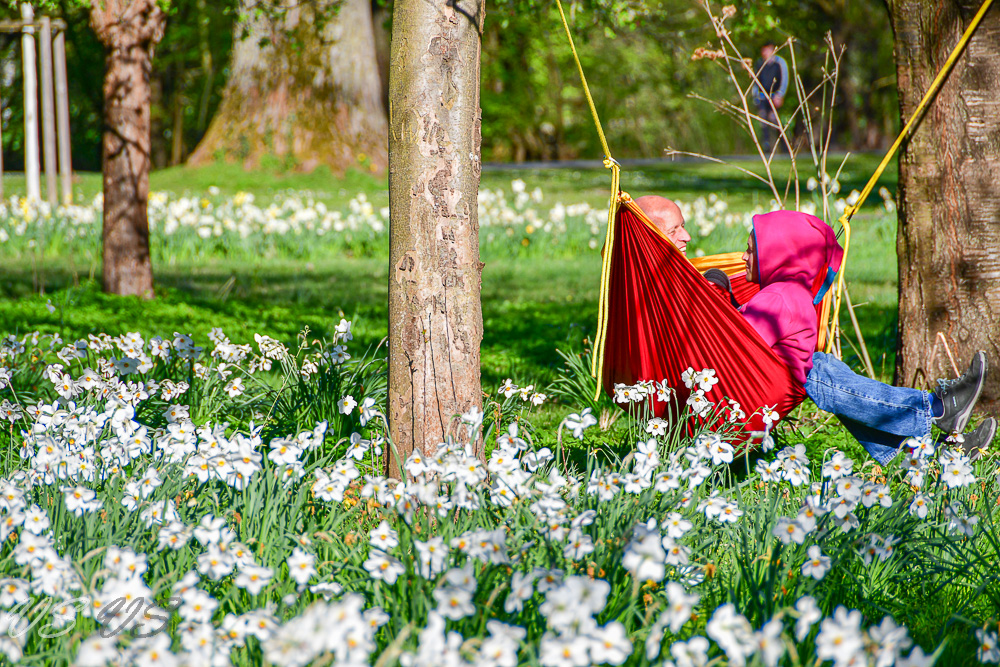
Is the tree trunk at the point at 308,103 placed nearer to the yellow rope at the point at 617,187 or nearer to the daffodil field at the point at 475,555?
the yellow rope at the point at 617,187

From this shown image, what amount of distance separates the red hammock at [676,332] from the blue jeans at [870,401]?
76 millimetres

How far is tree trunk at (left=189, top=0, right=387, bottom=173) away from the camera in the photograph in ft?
46.1

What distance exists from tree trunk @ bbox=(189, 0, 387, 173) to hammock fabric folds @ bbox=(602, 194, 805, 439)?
11.7 metres

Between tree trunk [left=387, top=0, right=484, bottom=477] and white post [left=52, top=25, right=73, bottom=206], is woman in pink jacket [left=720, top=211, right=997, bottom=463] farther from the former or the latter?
white post [left=52, top=25, right=73, bottom=206]

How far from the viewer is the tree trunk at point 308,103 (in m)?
14.0

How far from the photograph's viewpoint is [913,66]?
3375 mm

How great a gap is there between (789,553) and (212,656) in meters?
1.22

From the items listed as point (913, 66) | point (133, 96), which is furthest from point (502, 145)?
point (913, 66)

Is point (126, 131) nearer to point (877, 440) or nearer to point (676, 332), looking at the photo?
point (676, 332)

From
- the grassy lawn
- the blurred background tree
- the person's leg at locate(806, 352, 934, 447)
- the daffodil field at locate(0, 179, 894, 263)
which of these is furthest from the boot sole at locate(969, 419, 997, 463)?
the blurred background tree

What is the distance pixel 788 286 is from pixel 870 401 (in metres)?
0.43

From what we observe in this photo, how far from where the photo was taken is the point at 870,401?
2.75 m

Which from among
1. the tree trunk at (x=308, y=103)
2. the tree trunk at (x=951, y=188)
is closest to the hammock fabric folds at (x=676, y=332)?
the tree trunk at (x=951, y=188)

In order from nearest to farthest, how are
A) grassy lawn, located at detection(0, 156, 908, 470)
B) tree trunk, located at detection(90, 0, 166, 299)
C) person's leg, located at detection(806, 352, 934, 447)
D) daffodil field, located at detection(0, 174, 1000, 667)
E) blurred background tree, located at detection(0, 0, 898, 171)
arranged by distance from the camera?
daffodil field, located at detection(0, 174, 1000, 667) → person's leg, located at detection(806, 352, 934, 447) → grassy lawn, located at detection(0, 156, 908, 470) → tree trunk, located at detection(90, 0, 166, 299) → blurred background tree, located at detection(0, 0, 898, 171)
